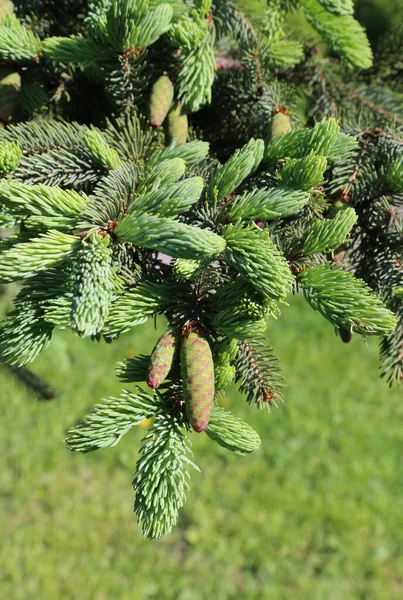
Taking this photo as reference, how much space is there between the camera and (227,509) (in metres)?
3.38

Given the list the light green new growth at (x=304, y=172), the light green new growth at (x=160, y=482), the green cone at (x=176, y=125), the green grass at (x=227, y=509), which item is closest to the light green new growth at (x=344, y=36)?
the green cone at (x=176, y=125)

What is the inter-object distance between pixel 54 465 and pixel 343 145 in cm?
314

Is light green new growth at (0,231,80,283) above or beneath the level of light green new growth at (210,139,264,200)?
beneath

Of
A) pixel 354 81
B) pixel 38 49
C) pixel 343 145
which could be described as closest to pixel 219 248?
pixel 343 145

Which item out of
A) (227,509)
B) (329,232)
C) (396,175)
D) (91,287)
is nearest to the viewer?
(91,287)

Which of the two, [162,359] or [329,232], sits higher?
[329,232]

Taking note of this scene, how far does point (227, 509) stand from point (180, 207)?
2939mm

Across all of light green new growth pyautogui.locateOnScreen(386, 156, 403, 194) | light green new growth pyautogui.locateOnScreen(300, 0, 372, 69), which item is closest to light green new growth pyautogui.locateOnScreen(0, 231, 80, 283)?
light green new growth pyautogui.locateOnScreen(386, 156, 403, 194)

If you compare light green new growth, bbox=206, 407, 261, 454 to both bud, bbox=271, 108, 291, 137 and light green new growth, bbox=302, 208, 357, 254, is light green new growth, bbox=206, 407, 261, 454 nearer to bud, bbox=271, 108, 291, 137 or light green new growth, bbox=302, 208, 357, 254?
light green new growth, bbox=302, 208, 357, 254

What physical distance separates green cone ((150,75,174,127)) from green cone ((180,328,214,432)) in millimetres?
403

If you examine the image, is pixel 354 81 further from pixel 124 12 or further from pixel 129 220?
pixel 129 220

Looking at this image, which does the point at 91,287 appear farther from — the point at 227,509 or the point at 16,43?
the point at 227,509

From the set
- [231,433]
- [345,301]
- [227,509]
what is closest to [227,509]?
[227,509]

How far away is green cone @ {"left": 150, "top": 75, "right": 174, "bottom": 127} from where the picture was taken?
38.0 inches
